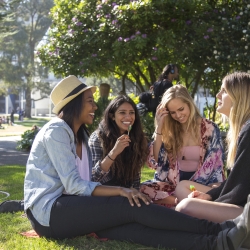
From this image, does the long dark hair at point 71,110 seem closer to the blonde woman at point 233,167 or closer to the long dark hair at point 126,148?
the long dark hair at point 126,148

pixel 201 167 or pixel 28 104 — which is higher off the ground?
pixel 28 104

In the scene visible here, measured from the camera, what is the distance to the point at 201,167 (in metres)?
4.50

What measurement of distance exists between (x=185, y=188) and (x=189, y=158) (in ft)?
1.47

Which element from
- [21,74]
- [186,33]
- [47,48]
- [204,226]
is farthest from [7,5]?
[21,74]

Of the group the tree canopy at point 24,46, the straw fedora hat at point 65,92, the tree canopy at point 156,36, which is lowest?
the straw fedora hat at point 65,92

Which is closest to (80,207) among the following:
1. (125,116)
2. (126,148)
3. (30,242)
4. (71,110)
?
(30,242)

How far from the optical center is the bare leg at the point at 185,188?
167 inches

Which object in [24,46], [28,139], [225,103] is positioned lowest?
[28,139]

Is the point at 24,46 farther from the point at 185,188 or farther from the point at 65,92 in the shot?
the point at 185,188

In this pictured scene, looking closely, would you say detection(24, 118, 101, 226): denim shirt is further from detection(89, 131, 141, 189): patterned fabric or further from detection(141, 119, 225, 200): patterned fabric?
detection(141, 119, 225, 200): patterned fabric

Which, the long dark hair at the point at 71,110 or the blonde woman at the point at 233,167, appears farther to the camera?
the long dark hair at the point at 71,110

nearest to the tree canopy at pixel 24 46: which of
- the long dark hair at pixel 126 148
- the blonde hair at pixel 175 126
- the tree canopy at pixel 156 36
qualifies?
the tree canopy at pixel 156 36

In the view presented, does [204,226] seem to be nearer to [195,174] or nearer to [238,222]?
[238,222]

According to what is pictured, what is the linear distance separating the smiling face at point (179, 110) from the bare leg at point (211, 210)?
46.5 inches
